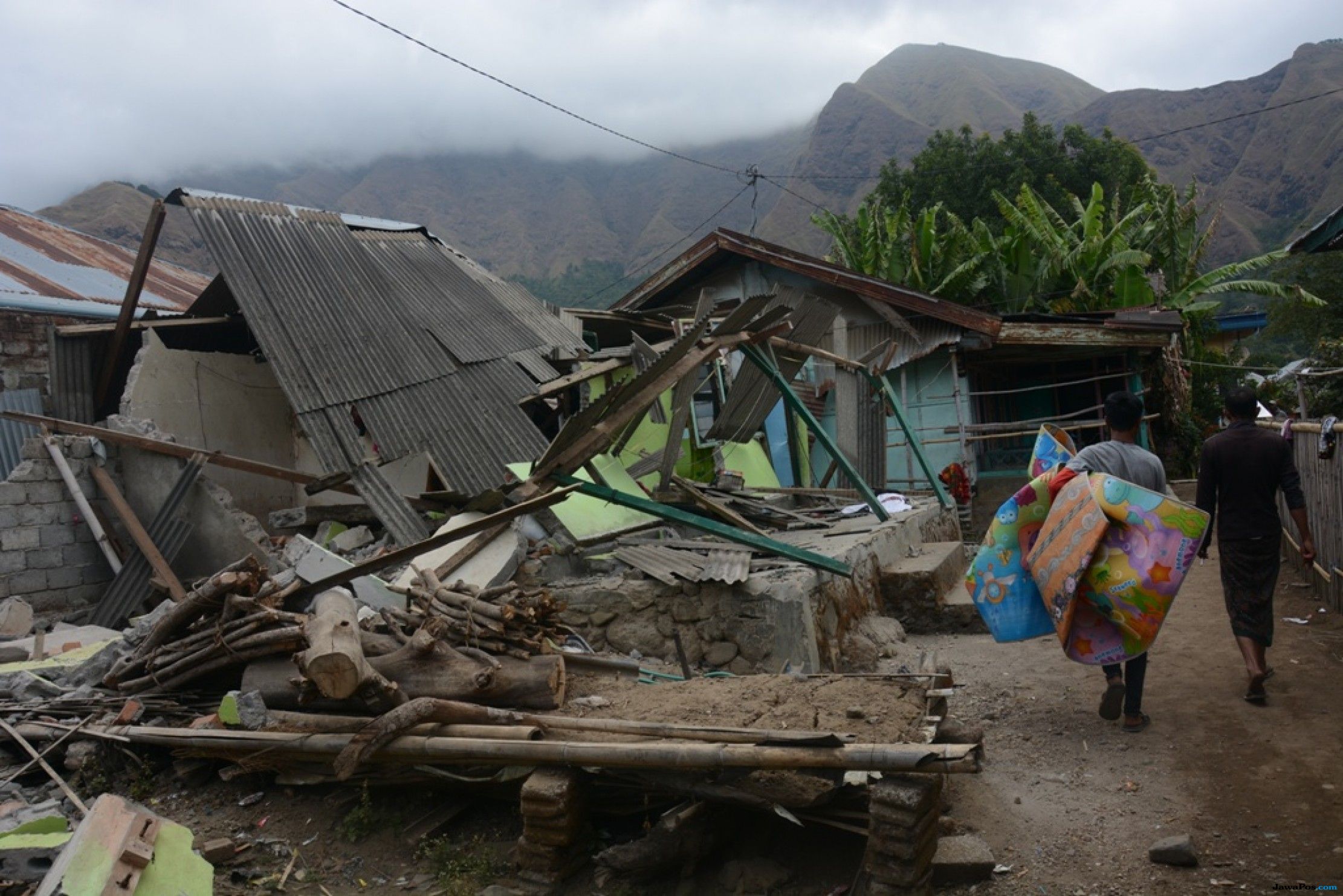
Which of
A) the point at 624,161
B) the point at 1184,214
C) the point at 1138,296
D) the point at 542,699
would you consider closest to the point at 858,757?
the point at 542,699

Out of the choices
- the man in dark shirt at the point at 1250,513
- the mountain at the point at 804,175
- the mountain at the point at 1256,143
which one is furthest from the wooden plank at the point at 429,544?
the mountain at the point at 1256,143

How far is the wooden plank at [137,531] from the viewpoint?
7.93m

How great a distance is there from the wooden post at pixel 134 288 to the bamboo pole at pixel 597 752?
6.46 meters

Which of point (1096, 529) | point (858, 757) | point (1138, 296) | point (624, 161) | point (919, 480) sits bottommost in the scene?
point (919, 480)

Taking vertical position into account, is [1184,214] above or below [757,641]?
above

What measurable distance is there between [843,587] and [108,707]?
471 centimetres

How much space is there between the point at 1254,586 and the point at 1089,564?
1.22 metres

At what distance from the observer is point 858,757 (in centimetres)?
318

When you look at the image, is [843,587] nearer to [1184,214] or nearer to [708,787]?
[708,787]

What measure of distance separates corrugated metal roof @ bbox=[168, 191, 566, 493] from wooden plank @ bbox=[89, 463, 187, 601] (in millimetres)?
1687

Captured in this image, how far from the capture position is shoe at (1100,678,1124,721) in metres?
4.57

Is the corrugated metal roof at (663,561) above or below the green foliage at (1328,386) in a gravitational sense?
below

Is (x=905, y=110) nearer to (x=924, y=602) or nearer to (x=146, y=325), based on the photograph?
(x=146, y=325)

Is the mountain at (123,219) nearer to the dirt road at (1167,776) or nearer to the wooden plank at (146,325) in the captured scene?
the wooden plank at (146,325)
